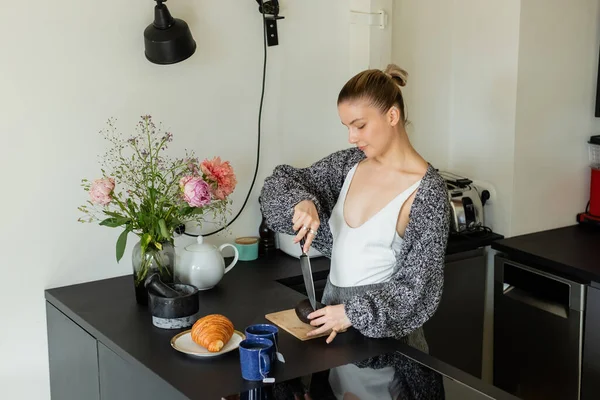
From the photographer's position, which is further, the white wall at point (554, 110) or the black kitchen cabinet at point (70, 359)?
the white wall at point (554, 110)

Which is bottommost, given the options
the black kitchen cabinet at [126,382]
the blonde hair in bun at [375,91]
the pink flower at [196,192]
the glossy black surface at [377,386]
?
the black kitchen cabinet at [126,382]

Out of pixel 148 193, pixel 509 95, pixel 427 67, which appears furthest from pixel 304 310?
pixel 427 67

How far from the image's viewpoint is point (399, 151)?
1.94m

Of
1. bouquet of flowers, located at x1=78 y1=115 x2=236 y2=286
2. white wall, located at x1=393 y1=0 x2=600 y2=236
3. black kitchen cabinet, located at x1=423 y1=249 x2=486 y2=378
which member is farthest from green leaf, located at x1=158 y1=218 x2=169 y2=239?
white wall, located at x1=393 y1=0 x2=600 y2=236

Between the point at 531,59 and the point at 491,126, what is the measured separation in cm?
28

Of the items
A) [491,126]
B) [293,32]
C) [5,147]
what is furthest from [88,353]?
[491,126]

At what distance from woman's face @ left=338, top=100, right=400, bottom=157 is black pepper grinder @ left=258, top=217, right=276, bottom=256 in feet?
2.36

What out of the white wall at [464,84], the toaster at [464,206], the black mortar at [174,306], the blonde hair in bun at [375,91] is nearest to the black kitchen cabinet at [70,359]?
the black mortar at [174,306]

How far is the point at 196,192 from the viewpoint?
1.92 meters

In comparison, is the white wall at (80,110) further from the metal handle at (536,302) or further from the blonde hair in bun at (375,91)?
the metal handle at (536,302)

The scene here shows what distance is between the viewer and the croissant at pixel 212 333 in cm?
165

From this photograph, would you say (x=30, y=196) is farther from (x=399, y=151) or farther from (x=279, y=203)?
(x=399, y=151)

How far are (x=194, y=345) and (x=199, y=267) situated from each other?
0.43 m

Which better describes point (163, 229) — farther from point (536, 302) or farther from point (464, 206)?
point (536, 302)
